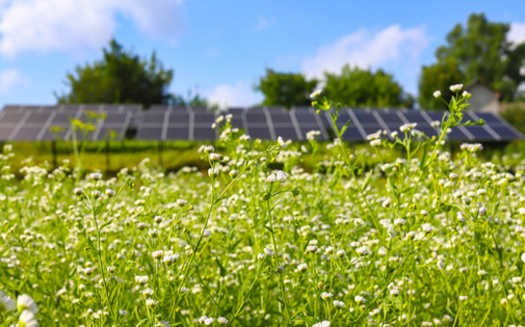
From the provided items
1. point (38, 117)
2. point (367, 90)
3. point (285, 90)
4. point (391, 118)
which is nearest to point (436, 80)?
point (367, 90)

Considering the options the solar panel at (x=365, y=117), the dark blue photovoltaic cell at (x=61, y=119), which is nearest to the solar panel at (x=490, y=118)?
the solar panel at (x=365, y=117)

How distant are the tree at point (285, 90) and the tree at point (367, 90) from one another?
2424 mm

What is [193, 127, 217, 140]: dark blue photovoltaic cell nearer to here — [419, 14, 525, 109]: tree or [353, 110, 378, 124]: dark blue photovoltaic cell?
[353, 110, 378, 124]: dark blue photovoltaic cell

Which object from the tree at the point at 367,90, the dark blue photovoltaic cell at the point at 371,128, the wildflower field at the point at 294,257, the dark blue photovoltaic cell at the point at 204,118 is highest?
the tree at the point at 367,90

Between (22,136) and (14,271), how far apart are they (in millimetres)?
12747

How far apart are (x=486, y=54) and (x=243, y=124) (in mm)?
50545

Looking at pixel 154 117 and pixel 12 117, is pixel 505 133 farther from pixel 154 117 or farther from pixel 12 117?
pixel 12 117

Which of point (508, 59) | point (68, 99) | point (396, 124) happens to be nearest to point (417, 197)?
point (396, 124)

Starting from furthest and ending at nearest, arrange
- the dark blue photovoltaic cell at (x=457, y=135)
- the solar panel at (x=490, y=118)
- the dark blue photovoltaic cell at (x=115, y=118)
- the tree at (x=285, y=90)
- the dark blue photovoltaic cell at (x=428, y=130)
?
the tree at (x=285, y=90) → the dark blue photovoltaic cell at (x=115, y=118) → the solar panel at (x=490, y=118) → the dark blue photovoltaic cell at (x=457, y=135) → the dark blue photovoltaic cell at (x=428, y=130)

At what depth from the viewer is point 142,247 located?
11.6 feet

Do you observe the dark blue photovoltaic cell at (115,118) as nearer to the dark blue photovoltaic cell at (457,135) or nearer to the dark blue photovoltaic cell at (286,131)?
the dark blue photovoltaic cell at (286,131)

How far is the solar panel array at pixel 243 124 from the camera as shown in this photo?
1434cm

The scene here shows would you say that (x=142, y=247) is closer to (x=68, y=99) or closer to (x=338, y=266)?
(x=338, y=266)

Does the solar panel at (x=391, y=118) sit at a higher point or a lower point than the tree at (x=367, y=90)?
lower
